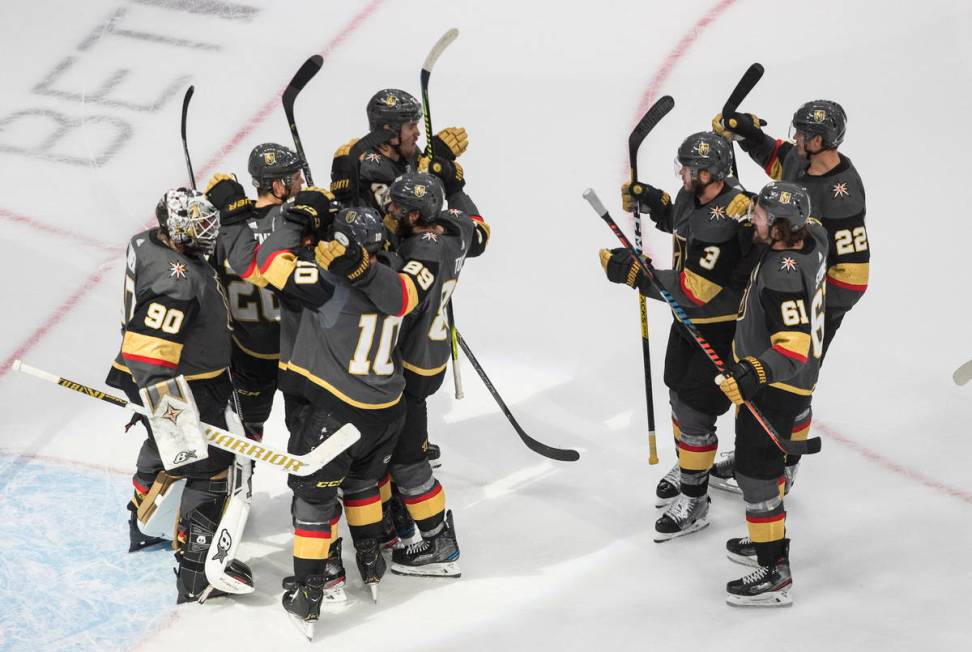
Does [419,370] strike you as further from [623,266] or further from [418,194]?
[623,266]

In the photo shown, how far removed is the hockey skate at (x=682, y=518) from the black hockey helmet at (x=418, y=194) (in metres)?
1.47

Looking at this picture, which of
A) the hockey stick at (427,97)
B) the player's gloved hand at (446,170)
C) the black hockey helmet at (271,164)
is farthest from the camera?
the hockey stick at (427,97)

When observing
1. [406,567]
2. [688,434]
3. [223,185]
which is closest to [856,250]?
[688,434]

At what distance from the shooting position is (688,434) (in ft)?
15.1

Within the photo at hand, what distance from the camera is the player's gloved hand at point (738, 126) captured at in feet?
15.7

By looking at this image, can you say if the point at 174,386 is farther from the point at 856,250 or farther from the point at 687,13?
the point at 687,13

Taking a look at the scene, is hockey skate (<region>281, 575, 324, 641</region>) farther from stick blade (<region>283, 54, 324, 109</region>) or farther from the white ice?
stick blade (<region>283, 54, 324, 109</region>)

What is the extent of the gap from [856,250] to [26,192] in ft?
14.1

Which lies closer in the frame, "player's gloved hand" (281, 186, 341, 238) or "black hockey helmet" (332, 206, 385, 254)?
"black hockey helmet" (332, 206, 385, 254)

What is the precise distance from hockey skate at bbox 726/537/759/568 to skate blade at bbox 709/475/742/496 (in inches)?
17.3

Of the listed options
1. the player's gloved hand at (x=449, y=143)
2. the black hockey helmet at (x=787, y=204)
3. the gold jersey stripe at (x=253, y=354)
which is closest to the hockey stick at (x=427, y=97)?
the player's gloved hand at (x=449, y=143)

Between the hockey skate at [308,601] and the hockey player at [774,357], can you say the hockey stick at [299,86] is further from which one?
the hockey player at [774,357]

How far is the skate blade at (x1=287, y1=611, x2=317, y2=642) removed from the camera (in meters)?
4.08

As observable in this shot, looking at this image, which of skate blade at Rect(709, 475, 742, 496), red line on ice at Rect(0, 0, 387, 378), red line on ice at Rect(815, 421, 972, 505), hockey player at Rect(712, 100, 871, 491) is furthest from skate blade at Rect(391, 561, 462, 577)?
red line on ice at Rect(0, 0, 387, 378)
